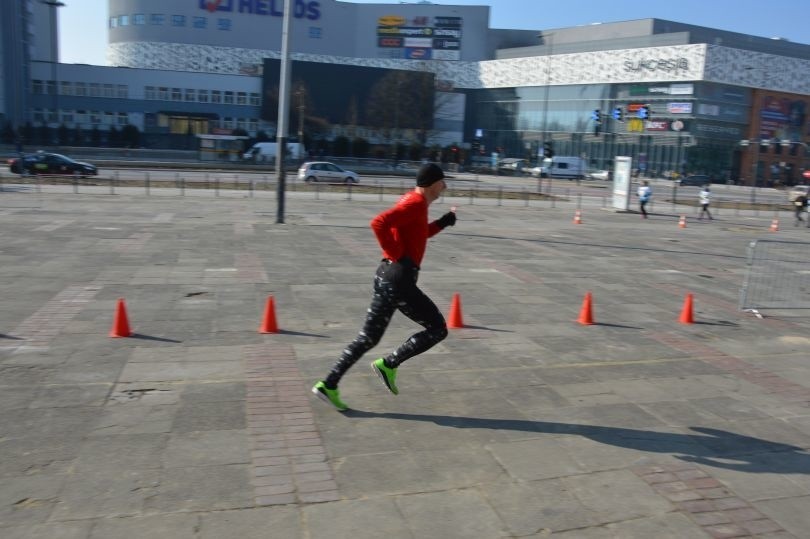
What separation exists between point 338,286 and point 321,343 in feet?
11.6

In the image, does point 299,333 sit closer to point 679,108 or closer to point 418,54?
point 679,108

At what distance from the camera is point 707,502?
14.5 ft

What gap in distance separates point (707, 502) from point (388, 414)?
243cm

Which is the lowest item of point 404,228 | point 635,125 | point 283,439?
point 283,439

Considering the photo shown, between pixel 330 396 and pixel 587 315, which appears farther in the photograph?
Answer: pixel 587 315

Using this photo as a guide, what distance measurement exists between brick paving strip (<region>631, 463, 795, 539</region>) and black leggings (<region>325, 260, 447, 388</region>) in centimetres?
182

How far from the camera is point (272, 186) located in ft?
124

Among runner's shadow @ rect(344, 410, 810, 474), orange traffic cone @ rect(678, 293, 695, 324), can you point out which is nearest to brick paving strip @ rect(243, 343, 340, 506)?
runner's shadow @ rect(344, 410, 810, 474)

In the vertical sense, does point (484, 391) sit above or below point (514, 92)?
below

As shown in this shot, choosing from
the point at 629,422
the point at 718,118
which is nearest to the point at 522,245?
the point at 629,422

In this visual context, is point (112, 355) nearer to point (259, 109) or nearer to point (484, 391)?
point (484, 391)

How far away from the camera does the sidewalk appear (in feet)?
13.7

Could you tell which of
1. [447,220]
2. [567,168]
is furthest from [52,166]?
[567,168]

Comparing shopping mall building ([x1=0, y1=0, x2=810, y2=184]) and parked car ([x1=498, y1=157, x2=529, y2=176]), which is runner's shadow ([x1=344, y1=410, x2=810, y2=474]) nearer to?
shopping mall building ([x1=0, y1=0, x2=810, y2=184])
